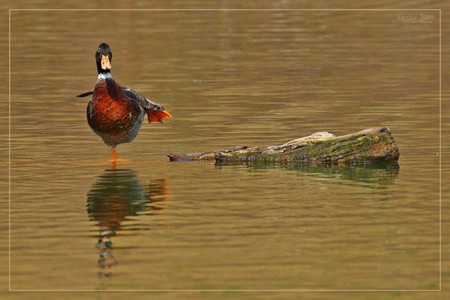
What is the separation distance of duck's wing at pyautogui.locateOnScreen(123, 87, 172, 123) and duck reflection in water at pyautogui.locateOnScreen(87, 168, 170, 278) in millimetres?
1153

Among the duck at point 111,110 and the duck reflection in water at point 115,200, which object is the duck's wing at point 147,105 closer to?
the duck at point 111,110

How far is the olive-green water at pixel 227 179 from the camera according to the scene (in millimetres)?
12133

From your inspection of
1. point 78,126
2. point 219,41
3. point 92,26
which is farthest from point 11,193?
point 92,26

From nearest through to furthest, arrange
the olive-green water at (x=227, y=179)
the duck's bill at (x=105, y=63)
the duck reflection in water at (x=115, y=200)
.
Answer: the olive-green water at (x=227, y=179)
the duck reflection in water at (x=115, y=200)
the duck's bill at (x=105, y=63)

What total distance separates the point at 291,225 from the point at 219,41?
813 inches

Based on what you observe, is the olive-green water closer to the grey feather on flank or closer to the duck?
the duck

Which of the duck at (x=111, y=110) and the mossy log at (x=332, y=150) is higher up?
the duck at (x=111, y=110)

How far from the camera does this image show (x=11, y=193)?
51.9 ft

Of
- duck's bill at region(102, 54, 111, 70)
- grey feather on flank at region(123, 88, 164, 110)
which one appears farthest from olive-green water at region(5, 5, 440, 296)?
duck's bill at region(102, 54, 111, 70)

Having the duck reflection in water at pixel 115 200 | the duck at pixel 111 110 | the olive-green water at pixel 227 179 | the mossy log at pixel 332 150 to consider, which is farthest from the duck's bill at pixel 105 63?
the mossy log at pixel 332 150

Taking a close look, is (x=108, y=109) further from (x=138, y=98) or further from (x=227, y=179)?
(x=227, y=179)

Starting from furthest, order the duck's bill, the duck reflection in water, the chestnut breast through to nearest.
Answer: the duck's bill
the chestnut breast
the duck reflection in water

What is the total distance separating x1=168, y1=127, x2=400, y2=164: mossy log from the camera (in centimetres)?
1736

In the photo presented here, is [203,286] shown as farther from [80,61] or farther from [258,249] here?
[80,61]
